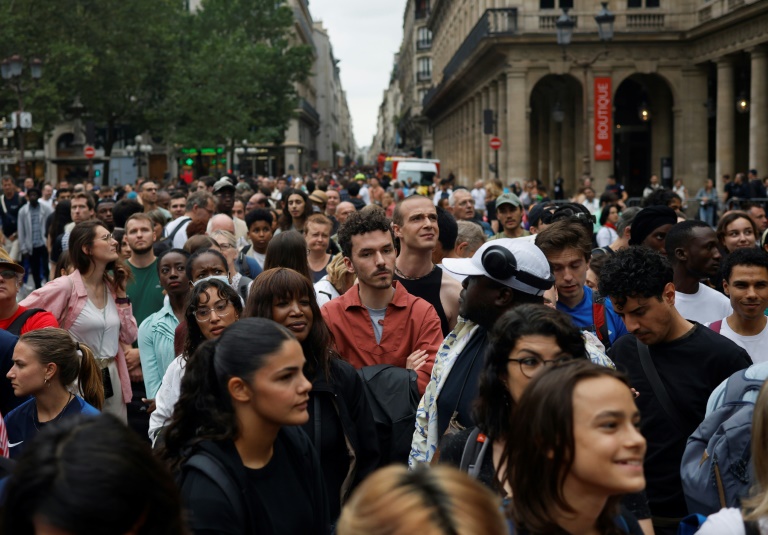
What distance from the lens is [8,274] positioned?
665 centimetres

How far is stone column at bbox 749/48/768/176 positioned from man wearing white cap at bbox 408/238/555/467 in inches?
1149

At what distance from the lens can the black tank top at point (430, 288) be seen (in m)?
6.66

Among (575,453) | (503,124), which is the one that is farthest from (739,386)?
(503,124)

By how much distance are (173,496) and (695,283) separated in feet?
17.2

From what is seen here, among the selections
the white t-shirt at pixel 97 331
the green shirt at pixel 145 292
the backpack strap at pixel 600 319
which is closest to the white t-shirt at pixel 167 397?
the white t-shirt at pixel 97 331

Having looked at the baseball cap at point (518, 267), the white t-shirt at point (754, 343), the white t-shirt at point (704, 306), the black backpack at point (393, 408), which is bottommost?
the black backpack at point (393, 408)

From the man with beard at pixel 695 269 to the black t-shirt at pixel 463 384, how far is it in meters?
2.75

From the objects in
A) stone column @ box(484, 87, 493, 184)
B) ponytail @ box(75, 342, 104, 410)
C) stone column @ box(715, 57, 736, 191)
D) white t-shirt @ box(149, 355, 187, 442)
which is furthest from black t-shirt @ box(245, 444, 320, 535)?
stone column @ box(484, 87, 493, 184)

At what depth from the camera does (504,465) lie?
3492mm

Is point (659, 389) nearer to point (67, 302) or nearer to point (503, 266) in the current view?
point (503, 266)

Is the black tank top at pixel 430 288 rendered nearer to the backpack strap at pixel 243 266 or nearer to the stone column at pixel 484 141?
the backpack strap at pixel 243 266

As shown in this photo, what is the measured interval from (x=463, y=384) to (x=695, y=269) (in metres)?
3.25

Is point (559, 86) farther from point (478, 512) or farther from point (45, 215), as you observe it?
point (478, 512)

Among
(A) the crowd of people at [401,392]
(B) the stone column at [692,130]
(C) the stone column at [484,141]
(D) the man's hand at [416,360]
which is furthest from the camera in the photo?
(C) the stone column at [484,141]
